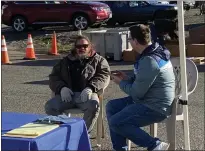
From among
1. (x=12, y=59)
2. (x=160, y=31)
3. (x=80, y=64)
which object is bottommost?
(x=12, y=59)

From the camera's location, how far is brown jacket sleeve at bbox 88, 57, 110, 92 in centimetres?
590

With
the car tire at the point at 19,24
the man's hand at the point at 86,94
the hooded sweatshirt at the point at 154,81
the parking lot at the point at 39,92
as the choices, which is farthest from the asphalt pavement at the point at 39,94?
the car tire at the point at 19,24

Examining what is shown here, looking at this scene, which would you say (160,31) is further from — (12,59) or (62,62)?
(12,59)

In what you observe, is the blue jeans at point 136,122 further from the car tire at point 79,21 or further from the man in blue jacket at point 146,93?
the car tire at point 79,21

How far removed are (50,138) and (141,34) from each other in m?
1.46

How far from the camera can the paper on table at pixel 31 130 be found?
406 cm

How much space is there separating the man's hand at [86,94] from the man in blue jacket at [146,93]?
2.40 ft

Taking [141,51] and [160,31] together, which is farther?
[160,31]

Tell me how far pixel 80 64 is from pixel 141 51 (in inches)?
45.1

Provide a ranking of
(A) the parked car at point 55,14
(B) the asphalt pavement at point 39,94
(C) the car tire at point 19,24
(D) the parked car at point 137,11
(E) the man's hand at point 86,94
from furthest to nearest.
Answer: (D) the parked car at point 137,11, (C) the car tire at point 19,24, (A) the parked car at point 55,14, (B) the asphalt pavement at point 39,94, (E) the man's hand at point 86,94

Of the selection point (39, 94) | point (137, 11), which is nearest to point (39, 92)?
point (39, 94)

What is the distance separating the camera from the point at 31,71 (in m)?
12.4

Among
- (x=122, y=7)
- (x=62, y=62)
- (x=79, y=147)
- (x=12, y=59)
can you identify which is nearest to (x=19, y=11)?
(x=122, y=7)

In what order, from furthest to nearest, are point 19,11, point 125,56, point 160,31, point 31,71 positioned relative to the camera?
1. point 19,11
2. point 125,56
3. point 31,71
4. point 160,31
